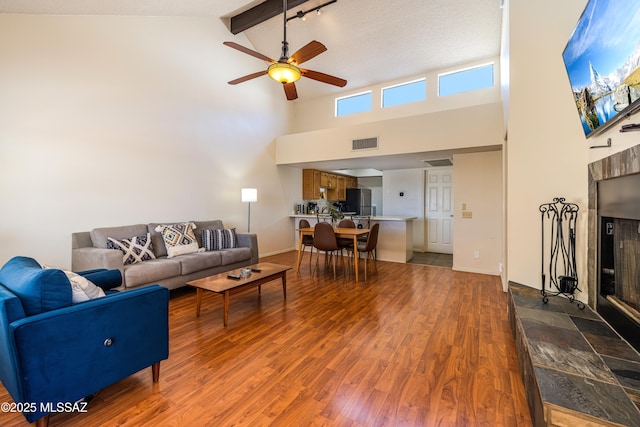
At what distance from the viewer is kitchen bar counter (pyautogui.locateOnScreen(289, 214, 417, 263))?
5.41 meters

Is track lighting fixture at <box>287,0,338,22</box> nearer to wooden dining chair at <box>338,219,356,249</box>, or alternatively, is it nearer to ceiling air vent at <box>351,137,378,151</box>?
ceiling air vent at <box>351,137,378,151</box>

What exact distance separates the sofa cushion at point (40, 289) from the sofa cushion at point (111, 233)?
2084 millimetres

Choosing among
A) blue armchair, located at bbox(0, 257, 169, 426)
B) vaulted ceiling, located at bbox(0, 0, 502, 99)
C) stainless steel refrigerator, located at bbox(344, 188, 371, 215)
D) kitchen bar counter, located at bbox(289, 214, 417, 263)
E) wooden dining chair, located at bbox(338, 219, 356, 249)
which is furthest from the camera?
stainless steel refrigerator, located at bbox(344, 188, 371, 215)

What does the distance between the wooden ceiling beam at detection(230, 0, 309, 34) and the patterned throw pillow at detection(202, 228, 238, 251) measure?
3.70m

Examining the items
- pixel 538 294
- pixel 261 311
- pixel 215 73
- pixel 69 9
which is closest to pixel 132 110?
pixel 69 9

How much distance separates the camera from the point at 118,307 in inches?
62.8

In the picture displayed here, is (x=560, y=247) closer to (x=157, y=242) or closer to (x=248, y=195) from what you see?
(x=248, y=195)

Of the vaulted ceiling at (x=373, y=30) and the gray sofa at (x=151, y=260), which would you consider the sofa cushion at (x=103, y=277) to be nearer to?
the gray sofa at (x=151, y=260)

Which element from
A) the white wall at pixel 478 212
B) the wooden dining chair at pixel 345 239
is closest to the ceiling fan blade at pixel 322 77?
the wooden dining chair at pixel 345 239

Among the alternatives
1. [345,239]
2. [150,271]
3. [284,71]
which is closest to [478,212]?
[345,239]

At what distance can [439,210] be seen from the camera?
21.1 feet

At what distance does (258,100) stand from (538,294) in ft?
18.9

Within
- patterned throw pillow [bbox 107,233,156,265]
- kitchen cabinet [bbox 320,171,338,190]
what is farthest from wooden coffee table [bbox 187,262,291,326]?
kitchen cabinet [bbox 320,171,338,190]

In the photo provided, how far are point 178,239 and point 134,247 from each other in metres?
0.56
